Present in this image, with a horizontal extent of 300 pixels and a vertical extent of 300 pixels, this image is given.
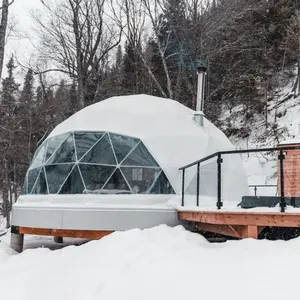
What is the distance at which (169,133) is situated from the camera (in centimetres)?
819

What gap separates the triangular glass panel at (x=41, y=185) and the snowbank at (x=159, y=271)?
2.16 m

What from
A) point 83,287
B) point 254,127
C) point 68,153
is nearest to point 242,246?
point 83,287

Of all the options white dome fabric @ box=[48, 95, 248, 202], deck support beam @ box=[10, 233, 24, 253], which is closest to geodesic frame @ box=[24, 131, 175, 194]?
white dome fabric @ box=[48, 95, 248, 202]

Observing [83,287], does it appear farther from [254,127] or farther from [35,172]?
[254,127]

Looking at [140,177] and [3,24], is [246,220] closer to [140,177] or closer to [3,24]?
[140,177]

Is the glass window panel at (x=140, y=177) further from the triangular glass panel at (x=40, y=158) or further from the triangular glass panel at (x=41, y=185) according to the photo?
the triangular glass panel at (x=40, y=158)

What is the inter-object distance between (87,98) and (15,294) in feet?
53.9

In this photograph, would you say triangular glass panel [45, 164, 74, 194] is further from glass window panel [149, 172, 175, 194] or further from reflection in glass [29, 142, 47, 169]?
glass window panel [149, 172, 175, 194]

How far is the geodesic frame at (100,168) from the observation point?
7.37m

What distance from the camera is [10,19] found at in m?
11.8

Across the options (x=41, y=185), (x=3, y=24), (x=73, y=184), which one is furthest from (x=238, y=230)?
(x=3, y=24)

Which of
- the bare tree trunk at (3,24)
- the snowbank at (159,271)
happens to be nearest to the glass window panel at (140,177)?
the snowbank at (159,271)

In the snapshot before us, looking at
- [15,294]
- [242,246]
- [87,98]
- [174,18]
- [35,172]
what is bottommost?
[15,294]

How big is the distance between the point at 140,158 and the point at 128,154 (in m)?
0.26
